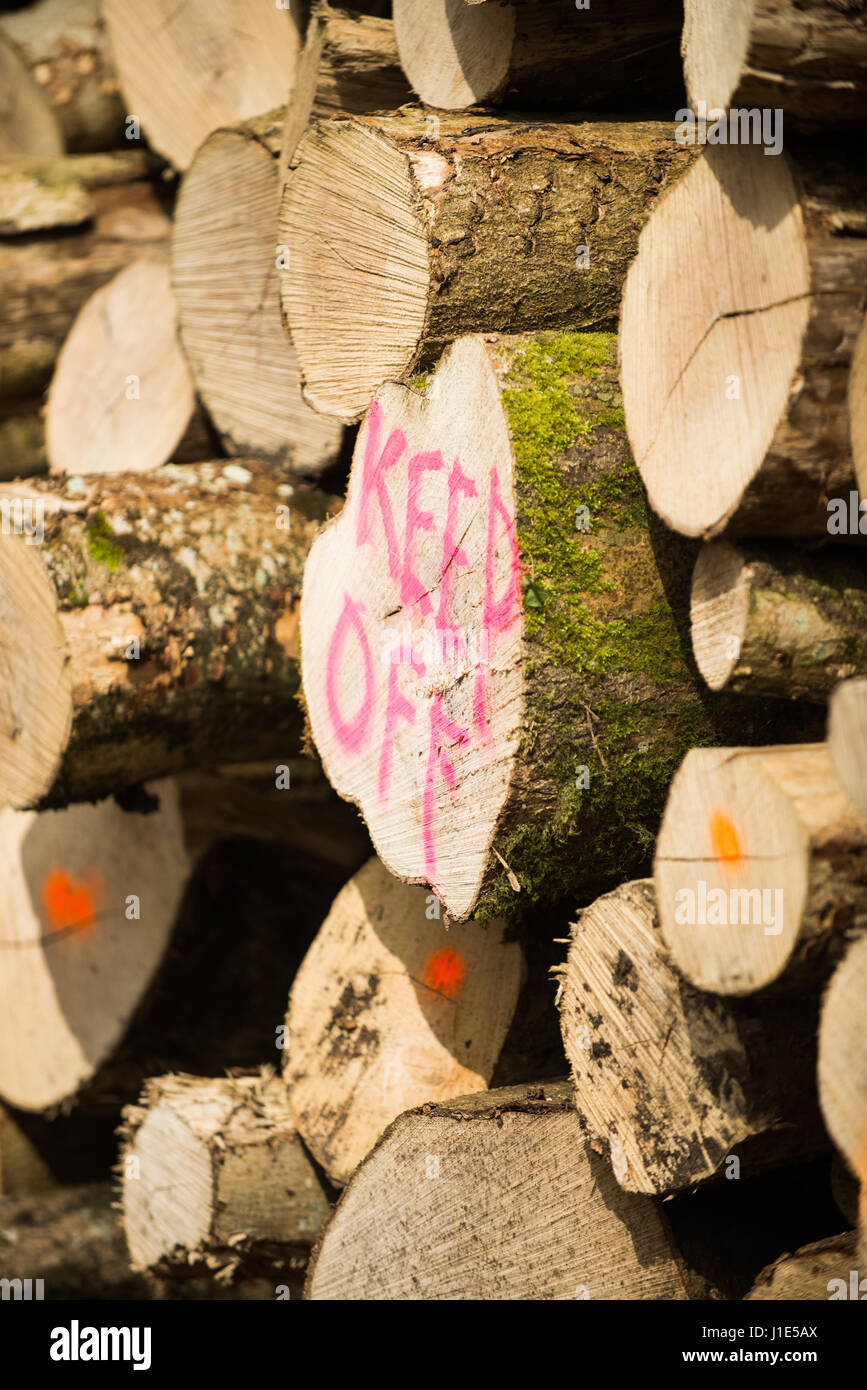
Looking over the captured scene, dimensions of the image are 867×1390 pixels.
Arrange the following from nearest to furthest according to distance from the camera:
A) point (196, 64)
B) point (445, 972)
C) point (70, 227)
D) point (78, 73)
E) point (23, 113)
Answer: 1. point (445, 972)
2. point (196, 64)
3. point (70, 227)
4. point (78, 73)
5. point (23, 113)

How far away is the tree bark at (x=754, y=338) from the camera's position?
60.1 inches

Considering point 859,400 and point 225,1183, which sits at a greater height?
point 859,400

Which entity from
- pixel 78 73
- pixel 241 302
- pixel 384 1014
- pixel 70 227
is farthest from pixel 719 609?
pixel 78 73

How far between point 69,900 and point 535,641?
2.07 metres

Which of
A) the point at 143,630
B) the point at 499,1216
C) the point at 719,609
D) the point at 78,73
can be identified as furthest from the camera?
the point at 78,73

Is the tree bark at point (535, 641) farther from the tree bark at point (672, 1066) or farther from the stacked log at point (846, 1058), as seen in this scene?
the stacked log at point (846, 1058)

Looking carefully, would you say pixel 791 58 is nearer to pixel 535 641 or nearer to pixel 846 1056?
pixel 535 641

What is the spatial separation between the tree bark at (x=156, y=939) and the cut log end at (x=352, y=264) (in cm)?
118

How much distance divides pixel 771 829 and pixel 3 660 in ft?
5.90

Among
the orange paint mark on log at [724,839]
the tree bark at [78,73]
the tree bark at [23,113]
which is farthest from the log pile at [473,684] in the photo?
the tree bark at [23,113]

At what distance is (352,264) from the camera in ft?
7.67

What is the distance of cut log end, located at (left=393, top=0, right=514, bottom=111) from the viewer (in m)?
2.32

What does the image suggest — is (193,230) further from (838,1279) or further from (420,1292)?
(838,1279)
